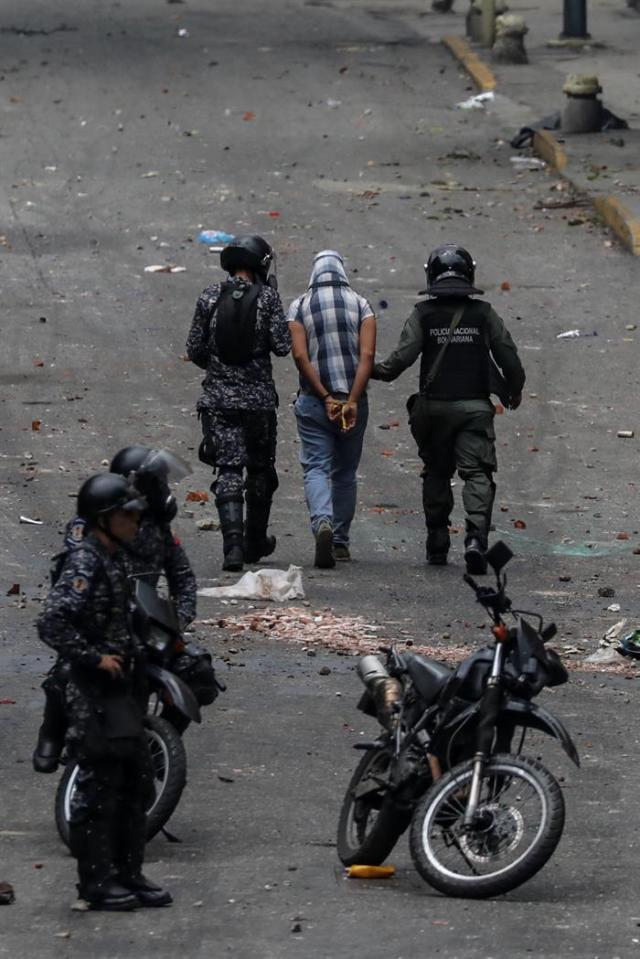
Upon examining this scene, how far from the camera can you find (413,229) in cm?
2111

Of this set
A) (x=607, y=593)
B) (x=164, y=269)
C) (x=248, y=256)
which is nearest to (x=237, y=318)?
(x=248, y=256)

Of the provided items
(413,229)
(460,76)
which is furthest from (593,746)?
(460,76)

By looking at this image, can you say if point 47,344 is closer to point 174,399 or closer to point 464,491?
point 174,399

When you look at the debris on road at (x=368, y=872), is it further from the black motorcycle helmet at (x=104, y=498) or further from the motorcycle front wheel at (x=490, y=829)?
the black motorcycle helmet at (x=104, y=498)

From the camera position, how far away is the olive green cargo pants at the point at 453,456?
39.1 ft

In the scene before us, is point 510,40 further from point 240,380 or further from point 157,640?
point 157,640

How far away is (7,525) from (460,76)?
705 inches

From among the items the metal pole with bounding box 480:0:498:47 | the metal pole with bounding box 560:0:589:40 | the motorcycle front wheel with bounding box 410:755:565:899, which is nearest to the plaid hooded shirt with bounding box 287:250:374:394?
the motorcycle front wheel with bounding box 410:755:565:899

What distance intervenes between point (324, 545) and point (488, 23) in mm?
20002

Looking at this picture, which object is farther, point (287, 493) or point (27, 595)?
point (287, 493)

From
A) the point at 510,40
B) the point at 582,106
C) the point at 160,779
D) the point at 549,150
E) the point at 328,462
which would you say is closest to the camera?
the point at 160,779

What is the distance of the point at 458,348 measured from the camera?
38.9 ft

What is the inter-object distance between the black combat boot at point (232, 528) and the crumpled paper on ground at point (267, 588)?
390mm

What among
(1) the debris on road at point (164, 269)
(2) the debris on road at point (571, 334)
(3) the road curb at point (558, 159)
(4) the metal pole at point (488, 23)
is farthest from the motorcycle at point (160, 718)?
(4) the metal pole at point (488, 23)
